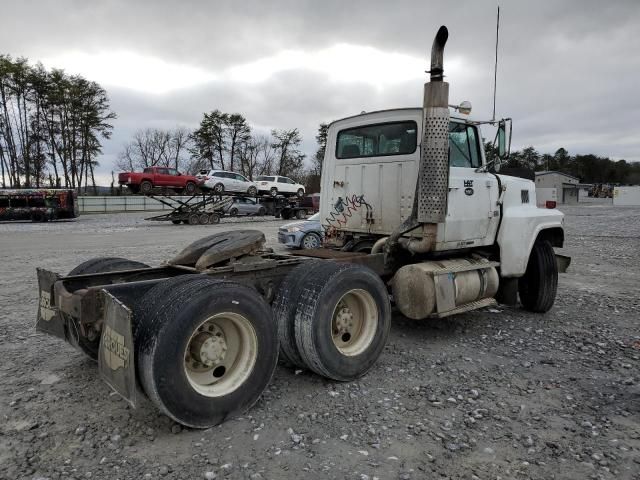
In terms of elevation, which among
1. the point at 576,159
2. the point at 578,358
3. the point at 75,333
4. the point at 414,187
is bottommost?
the point at 578,358

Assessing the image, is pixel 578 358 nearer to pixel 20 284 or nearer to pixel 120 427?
pixel 120 427

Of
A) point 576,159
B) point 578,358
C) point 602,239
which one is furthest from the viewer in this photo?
point 576,159

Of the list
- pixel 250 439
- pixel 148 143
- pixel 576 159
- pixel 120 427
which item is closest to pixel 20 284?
pixel 120 427

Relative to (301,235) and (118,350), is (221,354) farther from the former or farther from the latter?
(301,235)

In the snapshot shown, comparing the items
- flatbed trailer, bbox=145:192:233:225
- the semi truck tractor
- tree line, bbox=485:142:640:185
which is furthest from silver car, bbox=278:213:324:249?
tree line, bbox=485:142:640:185

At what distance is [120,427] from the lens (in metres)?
3.32

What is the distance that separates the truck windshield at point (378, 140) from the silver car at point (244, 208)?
2346 cm

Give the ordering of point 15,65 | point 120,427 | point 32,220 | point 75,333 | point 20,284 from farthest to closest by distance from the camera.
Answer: point 15,65 → point 32,220 → point 20,284 → point 75,333 → point 120,427

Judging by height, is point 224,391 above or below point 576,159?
below

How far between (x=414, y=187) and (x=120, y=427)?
3.79 meters

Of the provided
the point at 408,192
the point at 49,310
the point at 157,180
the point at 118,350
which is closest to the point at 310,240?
the point at 408,192

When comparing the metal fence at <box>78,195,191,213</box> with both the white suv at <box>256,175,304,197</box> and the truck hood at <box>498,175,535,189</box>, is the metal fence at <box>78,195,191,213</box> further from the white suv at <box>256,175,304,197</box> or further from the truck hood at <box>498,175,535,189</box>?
the truck hood at <box>498,175,535,189</box>

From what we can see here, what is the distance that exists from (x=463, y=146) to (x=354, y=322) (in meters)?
2.65

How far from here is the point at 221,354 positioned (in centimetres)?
341
